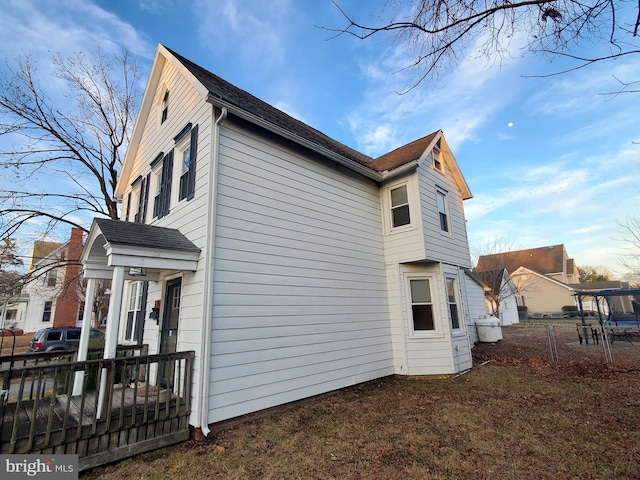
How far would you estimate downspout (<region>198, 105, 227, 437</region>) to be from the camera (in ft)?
14.7

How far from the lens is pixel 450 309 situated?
8508mm

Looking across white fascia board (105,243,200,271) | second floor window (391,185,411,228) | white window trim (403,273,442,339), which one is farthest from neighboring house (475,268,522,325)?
white fascia board (105,243,200,271)

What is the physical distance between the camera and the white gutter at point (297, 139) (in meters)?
5.38

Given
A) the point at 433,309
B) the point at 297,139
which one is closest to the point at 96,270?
the point at 297,139

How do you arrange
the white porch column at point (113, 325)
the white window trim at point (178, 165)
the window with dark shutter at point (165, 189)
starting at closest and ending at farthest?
the white porch column at point (113, 325), the white window trim at point (178, 165), the window with dark shutter at point (165, 189)

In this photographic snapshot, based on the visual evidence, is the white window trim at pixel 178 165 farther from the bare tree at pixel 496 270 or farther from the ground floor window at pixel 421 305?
the bare tree at pixel 496 270

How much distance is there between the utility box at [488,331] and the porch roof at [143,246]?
13680mm

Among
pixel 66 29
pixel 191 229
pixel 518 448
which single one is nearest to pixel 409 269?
pixel 518 448

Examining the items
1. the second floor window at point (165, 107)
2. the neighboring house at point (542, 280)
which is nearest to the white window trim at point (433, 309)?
the second floor window at point (165, 107)

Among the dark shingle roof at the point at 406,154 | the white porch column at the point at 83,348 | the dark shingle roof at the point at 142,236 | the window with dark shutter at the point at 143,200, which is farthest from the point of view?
the dark shingle roof at the point at 406,154

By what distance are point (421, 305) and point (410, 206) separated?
279 cm

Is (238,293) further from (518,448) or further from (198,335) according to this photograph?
(518,448)

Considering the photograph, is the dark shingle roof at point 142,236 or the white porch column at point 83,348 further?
the white porch column at point 83,348

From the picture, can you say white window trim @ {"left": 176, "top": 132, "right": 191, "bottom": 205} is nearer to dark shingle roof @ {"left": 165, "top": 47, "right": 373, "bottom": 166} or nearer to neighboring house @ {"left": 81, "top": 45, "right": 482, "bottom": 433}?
neighboring house @ {"left": 81, "top": 45, "right": 482, "bottom": 433}
